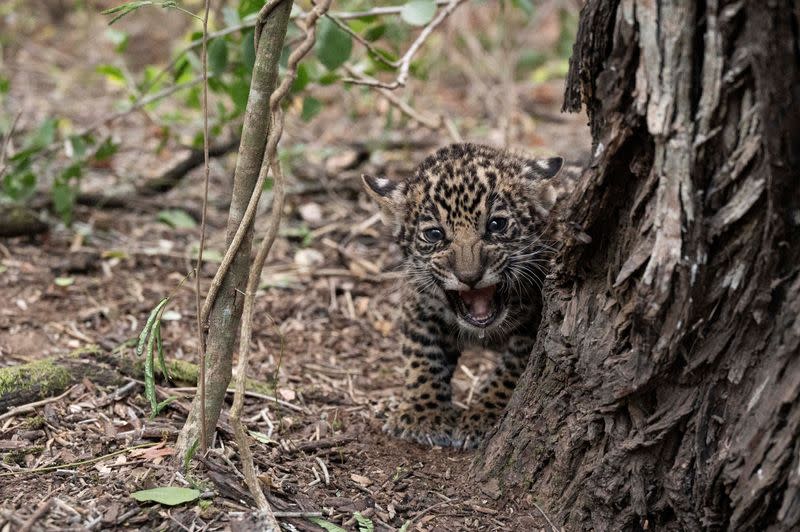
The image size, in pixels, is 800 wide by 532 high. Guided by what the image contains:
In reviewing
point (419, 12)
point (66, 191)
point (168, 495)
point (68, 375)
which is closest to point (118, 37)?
point (66, 191)

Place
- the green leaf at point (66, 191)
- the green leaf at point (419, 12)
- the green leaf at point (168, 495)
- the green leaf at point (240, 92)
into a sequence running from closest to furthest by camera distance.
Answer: the green leaf at point (168, 495) < the green leaf at point (419, 12) < the green leaf at point (240, 92) < the green leaf at point (66, 191)

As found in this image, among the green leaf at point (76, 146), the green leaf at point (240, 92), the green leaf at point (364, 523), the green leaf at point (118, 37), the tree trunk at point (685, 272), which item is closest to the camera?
the tree trunk at point (685, 272)

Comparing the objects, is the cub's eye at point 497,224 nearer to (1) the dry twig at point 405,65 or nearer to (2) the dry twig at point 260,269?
(1) the dry twig at point 405,65

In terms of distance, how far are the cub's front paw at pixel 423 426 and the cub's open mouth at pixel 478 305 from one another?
0.66 metres

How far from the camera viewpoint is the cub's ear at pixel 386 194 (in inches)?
215

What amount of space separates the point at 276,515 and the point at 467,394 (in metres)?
2.71

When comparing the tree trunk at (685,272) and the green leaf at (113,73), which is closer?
the tree trunk at (685,272)

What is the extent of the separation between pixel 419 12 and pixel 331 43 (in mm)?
583

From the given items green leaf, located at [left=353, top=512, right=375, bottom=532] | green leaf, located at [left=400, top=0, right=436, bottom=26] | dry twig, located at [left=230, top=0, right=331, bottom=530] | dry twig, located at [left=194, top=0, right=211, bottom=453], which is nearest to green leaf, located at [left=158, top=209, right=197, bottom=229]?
green leaf, located at [left=400, top=0, right=436, bottom=26]

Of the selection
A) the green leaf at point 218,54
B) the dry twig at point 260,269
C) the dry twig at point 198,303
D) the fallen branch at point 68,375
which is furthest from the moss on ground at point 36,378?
the green leaf at point 218,54

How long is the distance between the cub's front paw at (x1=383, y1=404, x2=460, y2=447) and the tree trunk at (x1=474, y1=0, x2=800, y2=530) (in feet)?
4.41

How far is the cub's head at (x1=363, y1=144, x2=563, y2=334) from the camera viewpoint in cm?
495

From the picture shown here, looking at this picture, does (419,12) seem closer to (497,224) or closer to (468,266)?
(497,224)

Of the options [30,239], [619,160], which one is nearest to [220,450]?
[619,160]
